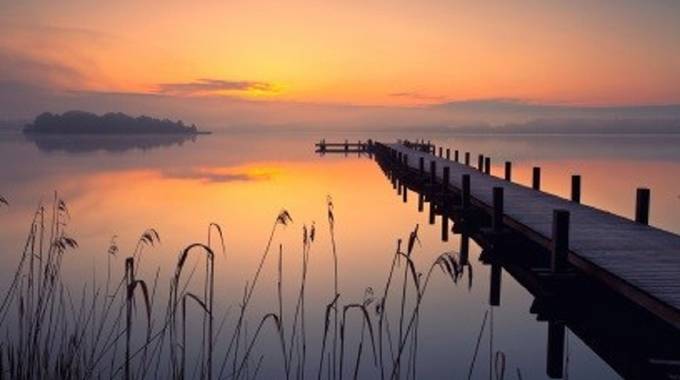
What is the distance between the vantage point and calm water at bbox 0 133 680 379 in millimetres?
11586

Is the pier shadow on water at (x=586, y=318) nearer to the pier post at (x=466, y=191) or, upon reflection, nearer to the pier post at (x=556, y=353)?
the pier post at (x=556, y=353)

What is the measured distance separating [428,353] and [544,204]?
716cm

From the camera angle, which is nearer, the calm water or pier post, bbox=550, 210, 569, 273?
pier post, bbox=550, 210, 569, 273

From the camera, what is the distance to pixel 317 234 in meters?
23.6

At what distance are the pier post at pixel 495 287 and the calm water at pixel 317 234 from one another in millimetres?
180

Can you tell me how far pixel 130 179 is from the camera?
4694 cm

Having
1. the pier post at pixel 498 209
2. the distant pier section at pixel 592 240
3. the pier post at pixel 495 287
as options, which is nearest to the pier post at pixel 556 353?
the distant pier section at pixel 592 240

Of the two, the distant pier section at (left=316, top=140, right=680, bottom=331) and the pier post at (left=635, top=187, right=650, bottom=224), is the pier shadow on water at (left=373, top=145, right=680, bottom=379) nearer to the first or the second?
the distant pier section at (left=316, top=140, right=680, bottom=331)

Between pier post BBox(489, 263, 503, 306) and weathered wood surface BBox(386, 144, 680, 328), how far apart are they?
109 centimetres

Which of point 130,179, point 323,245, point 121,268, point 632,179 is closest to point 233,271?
point 121,268

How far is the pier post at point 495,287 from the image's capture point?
1382 cm

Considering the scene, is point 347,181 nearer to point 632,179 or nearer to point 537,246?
point 632,179

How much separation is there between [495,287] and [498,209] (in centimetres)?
187

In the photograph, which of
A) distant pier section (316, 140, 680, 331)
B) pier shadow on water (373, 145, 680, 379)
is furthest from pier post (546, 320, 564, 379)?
distant pier section (316, 140, 680, 331)
